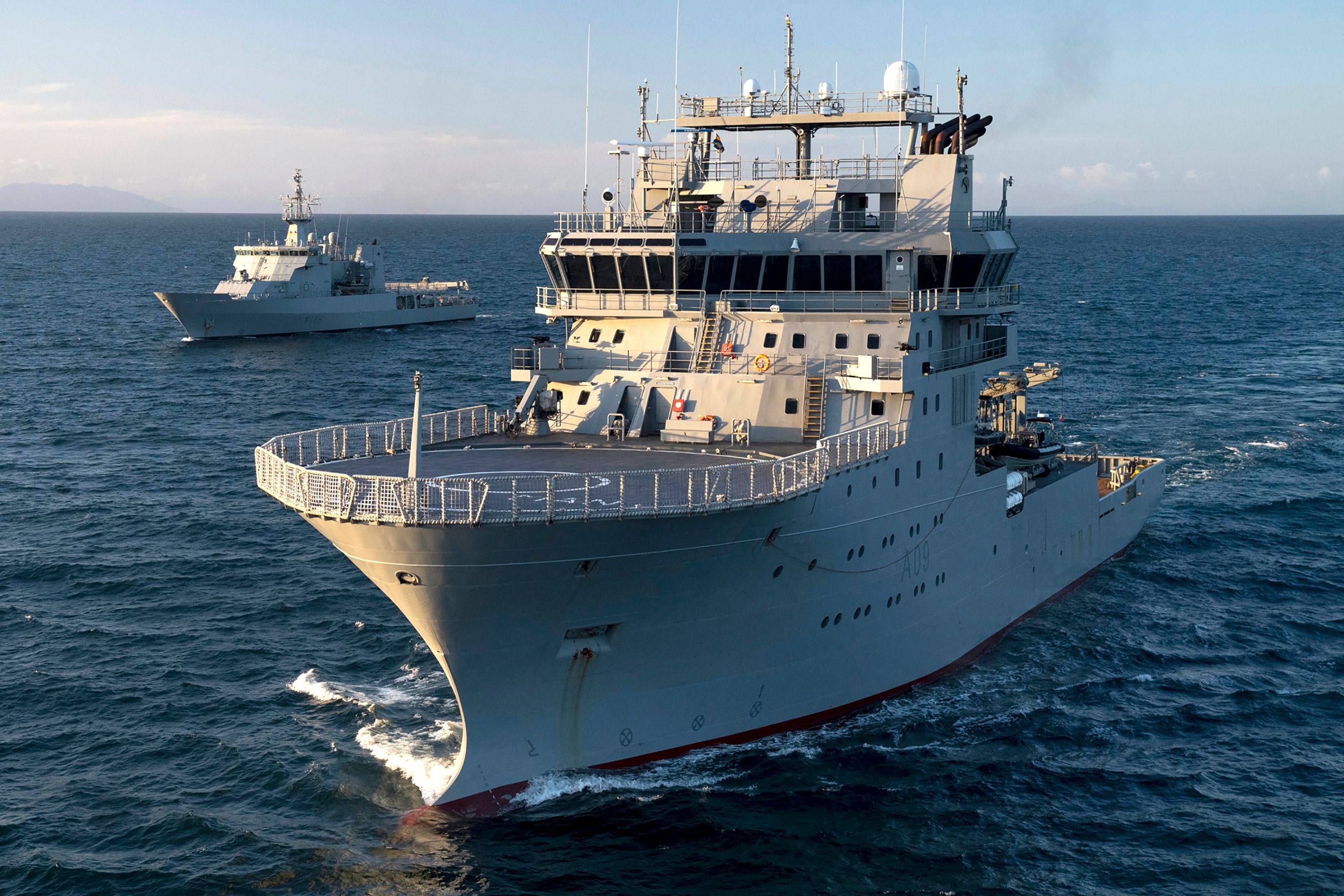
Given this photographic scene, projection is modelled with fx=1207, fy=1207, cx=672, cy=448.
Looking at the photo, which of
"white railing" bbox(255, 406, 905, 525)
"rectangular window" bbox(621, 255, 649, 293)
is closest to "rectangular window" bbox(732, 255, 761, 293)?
"rectangular window" bbox(621, 255, 649, 293)

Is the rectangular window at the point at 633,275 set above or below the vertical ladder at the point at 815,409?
above

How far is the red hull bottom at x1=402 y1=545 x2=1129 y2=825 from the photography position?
2458 centimetres

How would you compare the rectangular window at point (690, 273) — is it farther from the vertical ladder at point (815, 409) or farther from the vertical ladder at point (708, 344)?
the vertical ladder at point (815, 409)

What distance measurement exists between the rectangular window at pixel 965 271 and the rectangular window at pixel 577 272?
944cm

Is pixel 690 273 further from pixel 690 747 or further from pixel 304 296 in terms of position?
pixel 304 296

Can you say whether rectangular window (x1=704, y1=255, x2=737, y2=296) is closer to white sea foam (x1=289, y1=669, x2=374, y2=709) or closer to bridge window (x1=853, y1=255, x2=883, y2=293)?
bridge window (x1=853, y1=255, x2=883, y2=293)

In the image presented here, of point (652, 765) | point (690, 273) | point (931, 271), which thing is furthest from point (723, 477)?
point (931, 271)

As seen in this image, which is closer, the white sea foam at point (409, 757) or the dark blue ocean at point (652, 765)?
the dark blue ocean at point (652, 765)

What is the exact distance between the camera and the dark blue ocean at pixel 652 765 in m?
23.0

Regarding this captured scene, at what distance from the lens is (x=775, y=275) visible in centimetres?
3106

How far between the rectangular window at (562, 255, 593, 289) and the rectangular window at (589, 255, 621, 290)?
0.56 feet

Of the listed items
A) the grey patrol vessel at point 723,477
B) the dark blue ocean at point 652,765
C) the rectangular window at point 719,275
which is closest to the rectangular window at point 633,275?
the grey patrol vessel at point 723,477

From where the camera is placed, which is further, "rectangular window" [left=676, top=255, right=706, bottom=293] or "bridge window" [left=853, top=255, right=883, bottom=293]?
"bridge window" [left=853, top=255, right=883, bottom=293]

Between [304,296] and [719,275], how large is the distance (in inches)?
3191
